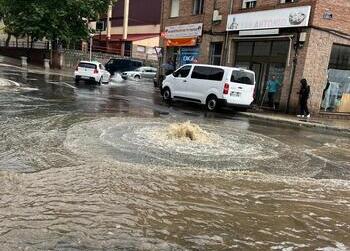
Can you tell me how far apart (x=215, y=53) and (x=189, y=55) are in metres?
2.99

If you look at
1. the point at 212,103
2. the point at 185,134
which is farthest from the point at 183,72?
the point at 185,134

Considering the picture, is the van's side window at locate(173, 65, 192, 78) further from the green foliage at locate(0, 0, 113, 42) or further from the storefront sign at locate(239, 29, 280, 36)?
the green foliage at locate(0, 0, 113, 42)

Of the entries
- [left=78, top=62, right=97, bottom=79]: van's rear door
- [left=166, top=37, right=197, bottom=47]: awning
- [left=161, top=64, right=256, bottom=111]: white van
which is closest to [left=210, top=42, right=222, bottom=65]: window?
[left=166, top=37, right=197, bottom=47]: awning

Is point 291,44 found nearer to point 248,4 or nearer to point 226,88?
point 248,4

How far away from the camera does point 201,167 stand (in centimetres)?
821

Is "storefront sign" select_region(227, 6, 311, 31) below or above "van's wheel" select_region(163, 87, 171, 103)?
above

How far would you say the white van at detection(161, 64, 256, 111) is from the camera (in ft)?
62.3

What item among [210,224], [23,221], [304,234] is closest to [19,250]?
[23,221]

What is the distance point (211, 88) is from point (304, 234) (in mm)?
14448

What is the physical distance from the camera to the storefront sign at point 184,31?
28.5 m

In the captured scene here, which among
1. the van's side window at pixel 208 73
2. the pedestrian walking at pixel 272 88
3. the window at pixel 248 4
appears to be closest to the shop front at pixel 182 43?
the window at pixel 248 4

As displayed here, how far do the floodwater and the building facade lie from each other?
1658 inches

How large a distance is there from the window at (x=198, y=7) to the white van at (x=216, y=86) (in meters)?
9.15

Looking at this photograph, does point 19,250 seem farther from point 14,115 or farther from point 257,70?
point 257,70
